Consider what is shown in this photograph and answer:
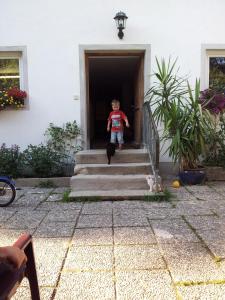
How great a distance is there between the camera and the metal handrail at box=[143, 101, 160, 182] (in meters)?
4.83

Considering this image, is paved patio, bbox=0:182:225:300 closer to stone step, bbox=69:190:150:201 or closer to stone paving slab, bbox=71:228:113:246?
stone paving slab, bbox=71:228:113:246

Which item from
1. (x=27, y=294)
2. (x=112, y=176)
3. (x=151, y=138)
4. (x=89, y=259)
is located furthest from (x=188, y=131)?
(x=27, y=294)

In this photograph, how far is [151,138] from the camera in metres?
5.19

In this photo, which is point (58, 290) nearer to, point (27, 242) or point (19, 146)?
point (27, 242)

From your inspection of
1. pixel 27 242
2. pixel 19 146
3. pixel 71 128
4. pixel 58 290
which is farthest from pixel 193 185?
pixel 27 242

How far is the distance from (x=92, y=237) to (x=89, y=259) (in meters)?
0.49

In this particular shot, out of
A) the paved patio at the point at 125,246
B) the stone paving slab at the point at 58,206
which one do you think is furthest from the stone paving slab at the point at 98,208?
the stone paving slab at the point at 58,206

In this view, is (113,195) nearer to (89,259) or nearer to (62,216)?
(62,216)

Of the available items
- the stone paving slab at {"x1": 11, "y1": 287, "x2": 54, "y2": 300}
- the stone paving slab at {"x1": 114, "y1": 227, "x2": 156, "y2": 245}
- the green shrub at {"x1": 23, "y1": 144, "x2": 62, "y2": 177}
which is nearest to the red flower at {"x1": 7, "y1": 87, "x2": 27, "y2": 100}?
the green shrub at {"x1": 23, "y1": 144, "x2": 62, "y2": 177}

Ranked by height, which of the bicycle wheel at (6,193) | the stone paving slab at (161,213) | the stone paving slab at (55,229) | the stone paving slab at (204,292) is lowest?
the stone paving slab at (161,213)

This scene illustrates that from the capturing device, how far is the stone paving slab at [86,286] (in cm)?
210

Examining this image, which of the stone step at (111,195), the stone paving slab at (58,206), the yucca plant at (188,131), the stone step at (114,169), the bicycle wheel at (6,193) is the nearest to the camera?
the stone paving slab at (58,206)

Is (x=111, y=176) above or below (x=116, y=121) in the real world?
below

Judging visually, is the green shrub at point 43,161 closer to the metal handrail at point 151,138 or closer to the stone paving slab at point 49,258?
the metal handrail at point 151,138
